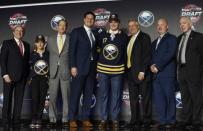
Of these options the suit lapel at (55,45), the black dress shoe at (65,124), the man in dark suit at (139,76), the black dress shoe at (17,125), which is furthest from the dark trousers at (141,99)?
the black dress shoe at (17,125)

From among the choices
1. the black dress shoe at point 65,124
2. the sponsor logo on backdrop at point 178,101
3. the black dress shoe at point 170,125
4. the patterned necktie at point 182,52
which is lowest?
the black dress shoe at point 65,124

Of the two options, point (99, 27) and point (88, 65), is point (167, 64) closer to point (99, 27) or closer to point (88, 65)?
point (88, 65)

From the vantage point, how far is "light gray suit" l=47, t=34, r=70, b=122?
20.2ft

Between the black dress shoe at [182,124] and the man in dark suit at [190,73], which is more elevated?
the man in dark suit at [190,73]

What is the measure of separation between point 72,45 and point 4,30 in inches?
81.8

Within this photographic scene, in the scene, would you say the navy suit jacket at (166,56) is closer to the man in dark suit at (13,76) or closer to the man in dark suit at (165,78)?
the man in dark suit at (165,78)

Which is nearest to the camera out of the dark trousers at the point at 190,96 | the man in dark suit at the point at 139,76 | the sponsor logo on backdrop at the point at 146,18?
the dark trousers at the point at 190,96

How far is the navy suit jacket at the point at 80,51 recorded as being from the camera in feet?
19.0

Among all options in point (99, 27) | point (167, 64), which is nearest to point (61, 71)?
point (99, 27)

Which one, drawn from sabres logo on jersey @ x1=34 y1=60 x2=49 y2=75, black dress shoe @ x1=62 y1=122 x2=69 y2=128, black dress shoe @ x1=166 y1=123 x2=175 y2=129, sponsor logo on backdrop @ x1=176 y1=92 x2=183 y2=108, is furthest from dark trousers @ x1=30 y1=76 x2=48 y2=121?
sponsor logo on backdrop @ x1=176 y1=92 x2=183 y2=108

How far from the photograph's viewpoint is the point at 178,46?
592 centimetres

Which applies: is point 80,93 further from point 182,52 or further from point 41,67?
point 182,52

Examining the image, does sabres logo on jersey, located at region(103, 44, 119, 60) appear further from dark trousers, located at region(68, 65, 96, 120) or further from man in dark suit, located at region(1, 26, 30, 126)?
man in dark suit, located at region(1, 26, 30, 126)

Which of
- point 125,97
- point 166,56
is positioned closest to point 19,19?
point 125,97
